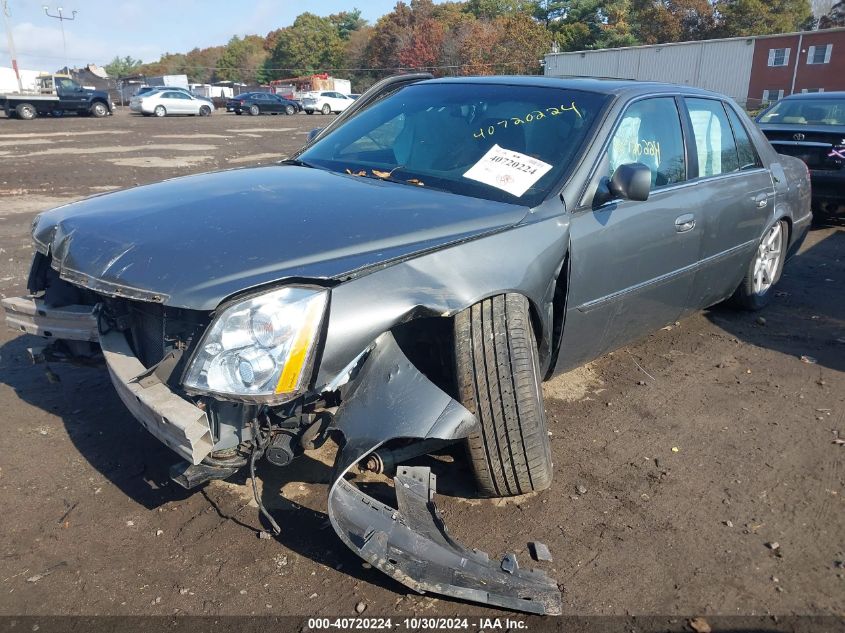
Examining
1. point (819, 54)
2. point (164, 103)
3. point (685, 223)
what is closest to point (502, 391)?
point (685, 223)

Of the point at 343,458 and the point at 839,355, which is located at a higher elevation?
the point at 343,458

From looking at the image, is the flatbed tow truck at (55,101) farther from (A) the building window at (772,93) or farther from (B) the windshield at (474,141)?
(A) the building window at (772,93)

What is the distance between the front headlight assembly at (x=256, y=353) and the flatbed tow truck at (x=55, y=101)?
3177 cm

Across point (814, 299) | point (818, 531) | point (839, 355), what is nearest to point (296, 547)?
point (818, 531)

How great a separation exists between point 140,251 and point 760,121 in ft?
28.2

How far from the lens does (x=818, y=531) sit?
265 centimetres

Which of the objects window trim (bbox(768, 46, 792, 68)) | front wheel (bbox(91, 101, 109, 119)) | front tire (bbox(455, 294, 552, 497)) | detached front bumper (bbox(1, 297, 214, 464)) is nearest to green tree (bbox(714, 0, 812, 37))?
window trim (bbox(768, 46, 792, 68))

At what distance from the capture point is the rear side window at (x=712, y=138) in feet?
13.0

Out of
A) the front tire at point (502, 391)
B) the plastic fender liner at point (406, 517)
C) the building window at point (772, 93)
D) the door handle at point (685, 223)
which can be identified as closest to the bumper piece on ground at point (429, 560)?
the plastic fender liner at point (406, 517)

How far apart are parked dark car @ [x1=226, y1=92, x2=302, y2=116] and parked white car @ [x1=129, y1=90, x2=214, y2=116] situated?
3638 mm

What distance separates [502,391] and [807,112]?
7947 mm

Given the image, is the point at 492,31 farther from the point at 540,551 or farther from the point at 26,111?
the point at 540,551

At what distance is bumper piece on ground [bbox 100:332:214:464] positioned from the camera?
6.84 feet

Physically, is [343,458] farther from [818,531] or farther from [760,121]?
[760,121]
